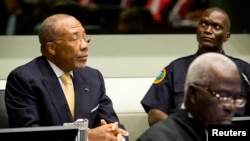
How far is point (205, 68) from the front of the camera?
1.76 metres

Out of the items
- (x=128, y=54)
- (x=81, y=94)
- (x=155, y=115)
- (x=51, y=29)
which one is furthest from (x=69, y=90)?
(x=128, y=54)

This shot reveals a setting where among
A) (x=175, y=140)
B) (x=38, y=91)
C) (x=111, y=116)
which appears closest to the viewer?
(x=175, y=140)

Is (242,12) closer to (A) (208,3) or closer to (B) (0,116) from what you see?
(A) (208,3)

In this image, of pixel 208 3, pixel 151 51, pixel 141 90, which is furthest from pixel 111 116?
pixel 208 3

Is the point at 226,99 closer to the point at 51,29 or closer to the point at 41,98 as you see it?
the point at 41,98

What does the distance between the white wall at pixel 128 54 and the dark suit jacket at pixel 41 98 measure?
0.81 m

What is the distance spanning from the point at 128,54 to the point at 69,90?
1154 millimetres

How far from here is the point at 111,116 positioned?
2.98 meters

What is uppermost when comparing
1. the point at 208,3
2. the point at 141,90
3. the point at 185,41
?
the point at 208,3

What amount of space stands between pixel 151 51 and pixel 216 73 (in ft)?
7.30

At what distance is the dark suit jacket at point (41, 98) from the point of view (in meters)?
2.69

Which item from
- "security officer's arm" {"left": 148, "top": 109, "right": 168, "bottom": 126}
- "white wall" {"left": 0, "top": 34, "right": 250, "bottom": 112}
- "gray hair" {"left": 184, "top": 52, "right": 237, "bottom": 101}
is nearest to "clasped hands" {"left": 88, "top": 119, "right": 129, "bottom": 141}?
"security officer's arm" {"left": 148, "top": 109, "right": 168, "bottom": 126}

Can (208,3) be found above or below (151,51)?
above

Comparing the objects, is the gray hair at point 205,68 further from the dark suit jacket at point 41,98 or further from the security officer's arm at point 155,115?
the security officer's arm at point 155,115
